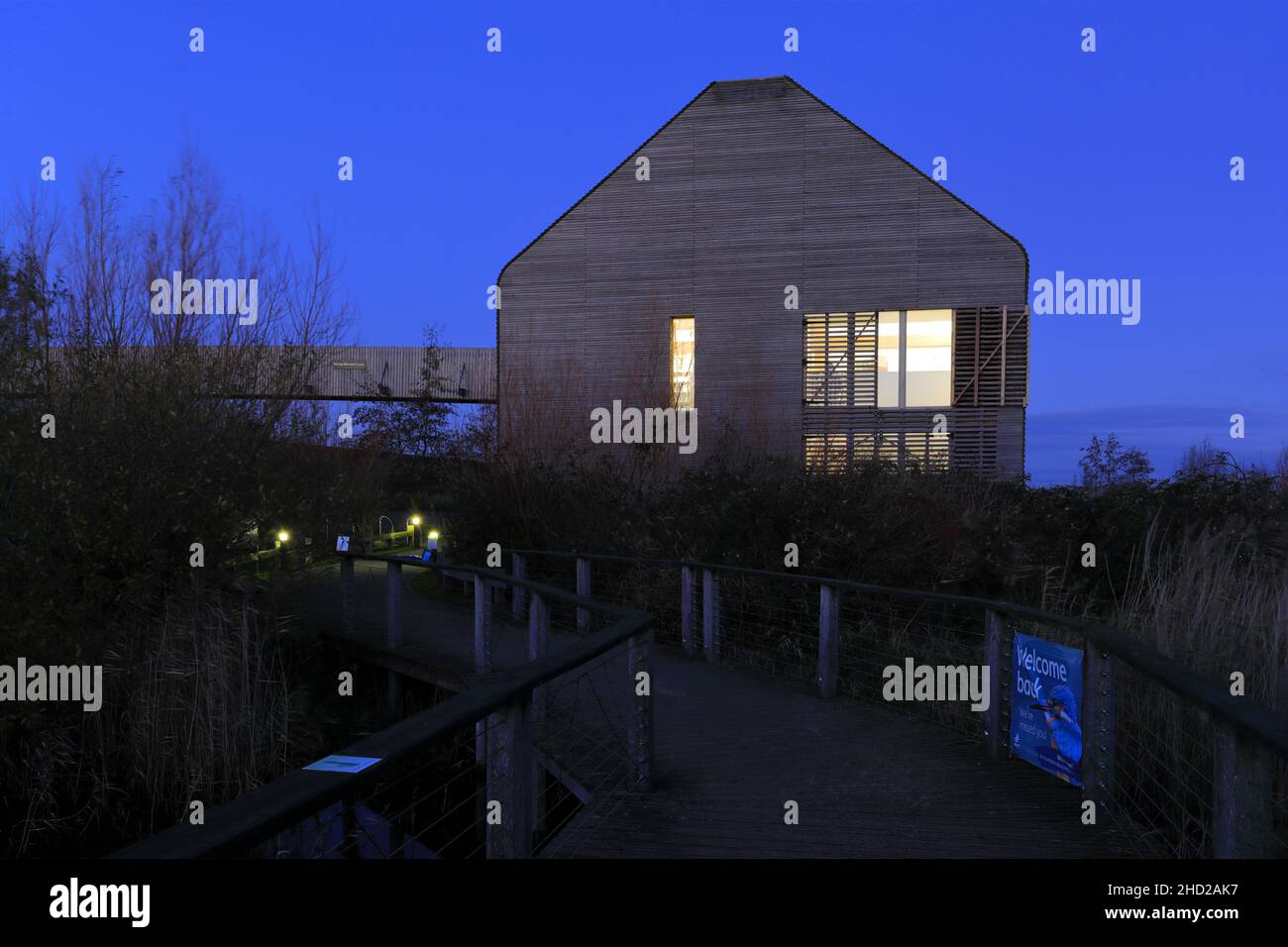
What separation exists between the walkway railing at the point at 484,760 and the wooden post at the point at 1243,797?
7.57 feet

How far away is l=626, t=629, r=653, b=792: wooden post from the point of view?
5.68 meters

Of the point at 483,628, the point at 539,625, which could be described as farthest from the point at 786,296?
the point at 539,625

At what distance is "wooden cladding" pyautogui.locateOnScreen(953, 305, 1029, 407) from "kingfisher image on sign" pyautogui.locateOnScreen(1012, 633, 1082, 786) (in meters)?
14.1

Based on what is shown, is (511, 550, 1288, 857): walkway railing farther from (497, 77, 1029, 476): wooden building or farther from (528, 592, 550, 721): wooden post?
(497, 77, 1029, 476): wooden building

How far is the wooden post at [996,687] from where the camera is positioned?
21.3 feet

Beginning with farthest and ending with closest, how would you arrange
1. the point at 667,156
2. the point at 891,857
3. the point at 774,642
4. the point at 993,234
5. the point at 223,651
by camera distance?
the point at 667,156 → the point at 993,234 → the point at 774,642 → the point at 223,651 → the point at 891,857

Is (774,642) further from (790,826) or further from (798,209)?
(798,209)

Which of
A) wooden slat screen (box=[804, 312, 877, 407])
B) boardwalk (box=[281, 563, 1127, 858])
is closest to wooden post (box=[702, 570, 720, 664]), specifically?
boardwalk (box=[281, 563, 1127, 858])

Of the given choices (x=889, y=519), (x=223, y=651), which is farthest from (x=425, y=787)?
(x=889, y=519)

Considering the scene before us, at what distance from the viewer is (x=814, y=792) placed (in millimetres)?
5727

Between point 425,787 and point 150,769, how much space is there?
2.69m

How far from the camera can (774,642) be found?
11477mm

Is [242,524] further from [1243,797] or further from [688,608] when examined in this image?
[1243,797]

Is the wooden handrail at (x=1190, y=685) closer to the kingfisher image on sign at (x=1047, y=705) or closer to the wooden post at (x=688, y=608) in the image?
the kingfisher image on sign at (x=1047, y=705)
